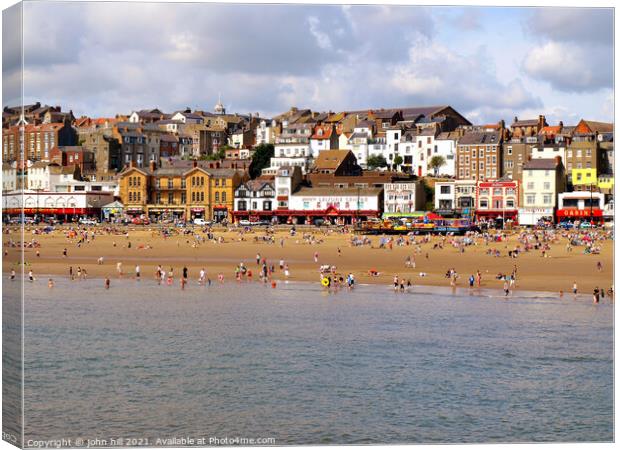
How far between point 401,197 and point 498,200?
6.83 m

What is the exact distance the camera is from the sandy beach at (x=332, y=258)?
113 feet

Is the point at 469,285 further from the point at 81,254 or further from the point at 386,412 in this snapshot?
the point at 81,254

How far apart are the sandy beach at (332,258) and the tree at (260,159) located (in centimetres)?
2729

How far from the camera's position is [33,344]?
2050cm

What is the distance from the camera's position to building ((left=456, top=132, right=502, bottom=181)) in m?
72.2

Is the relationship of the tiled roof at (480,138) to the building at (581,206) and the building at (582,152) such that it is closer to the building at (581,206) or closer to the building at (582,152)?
the building at (582,152)

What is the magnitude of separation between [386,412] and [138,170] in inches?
2504

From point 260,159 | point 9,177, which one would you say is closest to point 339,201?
point 260,159

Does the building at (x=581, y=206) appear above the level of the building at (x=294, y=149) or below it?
below

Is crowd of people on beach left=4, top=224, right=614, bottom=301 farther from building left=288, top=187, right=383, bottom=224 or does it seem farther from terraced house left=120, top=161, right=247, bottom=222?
terraced house left=120, top=161, right=247, bottom=222

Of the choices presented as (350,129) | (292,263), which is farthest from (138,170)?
(292,263)

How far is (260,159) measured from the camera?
83625 mm

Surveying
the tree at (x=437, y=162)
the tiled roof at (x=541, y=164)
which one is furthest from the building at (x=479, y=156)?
the tiled roof at (x=541, y=164)

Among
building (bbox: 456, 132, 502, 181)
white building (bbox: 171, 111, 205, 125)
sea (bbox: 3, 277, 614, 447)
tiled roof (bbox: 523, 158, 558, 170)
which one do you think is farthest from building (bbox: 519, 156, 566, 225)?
white building (bbox: 171, 111, 205, 125)
